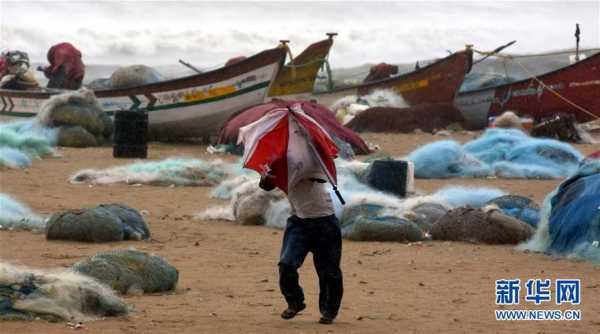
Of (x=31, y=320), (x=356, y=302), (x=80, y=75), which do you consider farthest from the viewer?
(x=80, y=75)

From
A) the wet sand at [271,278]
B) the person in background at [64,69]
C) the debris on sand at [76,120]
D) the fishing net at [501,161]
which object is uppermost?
the person in background at [64,69]

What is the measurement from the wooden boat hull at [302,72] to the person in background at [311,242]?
61.3 feet

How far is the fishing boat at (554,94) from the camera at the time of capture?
→ 26438mm

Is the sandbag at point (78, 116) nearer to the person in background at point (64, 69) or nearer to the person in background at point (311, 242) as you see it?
the person in background at point (64, 69)

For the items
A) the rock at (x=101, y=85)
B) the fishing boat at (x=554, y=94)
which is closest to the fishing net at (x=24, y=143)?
the rock at (x=101, y=85)

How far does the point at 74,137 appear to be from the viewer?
76.0 ft

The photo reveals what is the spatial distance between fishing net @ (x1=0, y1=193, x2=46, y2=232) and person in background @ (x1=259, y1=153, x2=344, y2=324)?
461 centimetres

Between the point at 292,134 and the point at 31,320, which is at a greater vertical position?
the point at 292,134

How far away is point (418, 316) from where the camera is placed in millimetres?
8148

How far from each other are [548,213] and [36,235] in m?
4.49

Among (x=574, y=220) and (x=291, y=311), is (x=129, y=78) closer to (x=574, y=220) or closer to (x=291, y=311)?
(x=574, y=220)

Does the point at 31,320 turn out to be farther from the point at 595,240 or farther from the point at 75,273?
the point at 595,240

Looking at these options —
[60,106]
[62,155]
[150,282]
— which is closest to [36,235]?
[150,282]

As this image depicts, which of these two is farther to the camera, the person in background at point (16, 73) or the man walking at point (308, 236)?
the person in background at point (16, 73)
